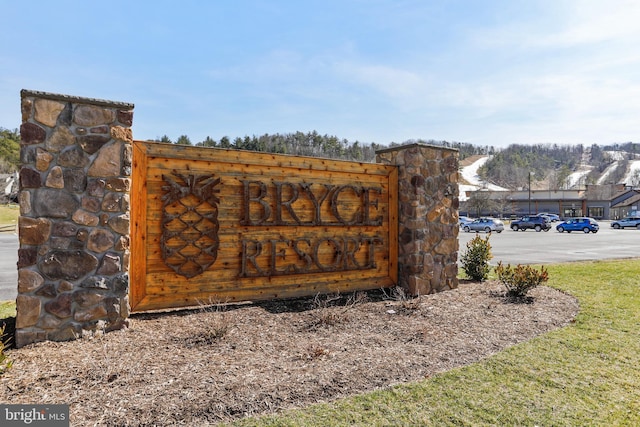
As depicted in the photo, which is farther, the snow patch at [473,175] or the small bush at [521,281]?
the snow patch at [473,175]

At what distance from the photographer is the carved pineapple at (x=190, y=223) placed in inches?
202

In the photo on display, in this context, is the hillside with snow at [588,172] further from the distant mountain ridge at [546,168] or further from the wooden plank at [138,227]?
the wooden plank at [138,227]

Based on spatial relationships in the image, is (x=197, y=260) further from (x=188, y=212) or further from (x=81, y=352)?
(x=81, y=352)

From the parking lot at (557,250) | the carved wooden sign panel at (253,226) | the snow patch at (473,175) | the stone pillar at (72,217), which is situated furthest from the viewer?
the snow patch at (473,175)

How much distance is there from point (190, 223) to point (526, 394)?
4324 mm

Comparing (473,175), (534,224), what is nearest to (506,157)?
(473,175)

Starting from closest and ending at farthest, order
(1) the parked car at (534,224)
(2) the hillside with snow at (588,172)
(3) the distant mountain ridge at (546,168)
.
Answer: (1) the parked car at (534,224) < (3) the distant mountain ridge at (546,168) < (2) the hillside with snow at (588,172)

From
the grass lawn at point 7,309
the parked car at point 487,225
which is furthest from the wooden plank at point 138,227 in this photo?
the parked car at point 487,225

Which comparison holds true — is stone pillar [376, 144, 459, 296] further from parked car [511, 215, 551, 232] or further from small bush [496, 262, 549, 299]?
parked car [511, 215, 551, 232]

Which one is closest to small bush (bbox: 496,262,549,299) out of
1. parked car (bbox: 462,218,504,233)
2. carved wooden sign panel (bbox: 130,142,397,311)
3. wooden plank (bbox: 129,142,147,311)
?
carved wooden sign panel (bbox: 130,142,397,311)

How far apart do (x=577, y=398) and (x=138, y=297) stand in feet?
16.1

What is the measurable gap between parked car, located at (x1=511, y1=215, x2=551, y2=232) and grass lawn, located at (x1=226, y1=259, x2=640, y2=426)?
32.9 meters

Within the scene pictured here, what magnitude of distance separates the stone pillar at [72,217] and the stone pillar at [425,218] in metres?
4.55

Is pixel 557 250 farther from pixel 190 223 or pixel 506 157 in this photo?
pixel 506 157
